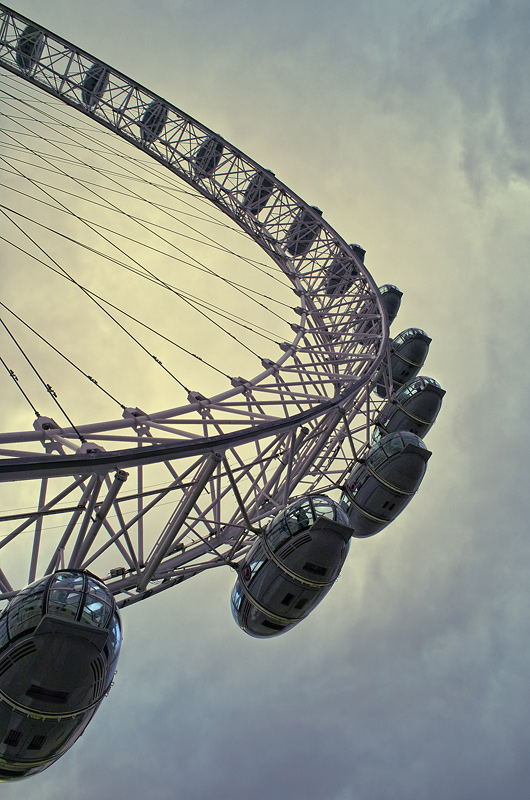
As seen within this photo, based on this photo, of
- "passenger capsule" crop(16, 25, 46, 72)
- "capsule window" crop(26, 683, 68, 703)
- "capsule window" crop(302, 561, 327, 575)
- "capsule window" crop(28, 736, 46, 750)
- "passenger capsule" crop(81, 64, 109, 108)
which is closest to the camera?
"capsule window" crop(26, 683, 68, 703)

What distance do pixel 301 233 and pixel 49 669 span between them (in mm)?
22922

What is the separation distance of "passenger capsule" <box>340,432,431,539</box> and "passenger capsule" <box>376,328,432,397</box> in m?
8.91

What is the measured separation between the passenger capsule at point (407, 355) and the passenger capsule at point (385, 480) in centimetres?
891

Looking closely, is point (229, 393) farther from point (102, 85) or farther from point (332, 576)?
point (102, 85)

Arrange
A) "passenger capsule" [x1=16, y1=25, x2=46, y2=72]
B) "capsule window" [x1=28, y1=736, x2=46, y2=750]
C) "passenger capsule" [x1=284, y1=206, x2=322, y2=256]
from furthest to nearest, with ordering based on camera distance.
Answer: "passenger capsule" [x1=284, y1=206, x2=322, y2=256] → "passenger capsule" [x1=16, y1=25, x2=46, y2=72] → "capsule window" [x1=28, y1=736, x2=46, y2=750]

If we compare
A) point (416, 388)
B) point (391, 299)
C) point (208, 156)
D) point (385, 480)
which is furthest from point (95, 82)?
Result: point (385, 480)

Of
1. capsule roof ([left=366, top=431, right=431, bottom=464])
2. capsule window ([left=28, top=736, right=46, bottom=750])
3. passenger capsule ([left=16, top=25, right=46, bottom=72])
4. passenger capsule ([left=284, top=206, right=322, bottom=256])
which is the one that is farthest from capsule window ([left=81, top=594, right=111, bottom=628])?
passenger capsule ([left=16, top=25, right=46, bottom=72])

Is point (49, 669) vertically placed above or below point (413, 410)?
below

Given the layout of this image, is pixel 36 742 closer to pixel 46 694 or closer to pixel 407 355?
pixel 46 694

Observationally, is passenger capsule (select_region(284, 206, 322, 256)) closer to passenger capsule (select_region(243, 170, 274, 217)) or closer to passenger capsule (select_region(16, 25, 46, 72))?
passenger capsule (select_region(243, 170, 274, 217))

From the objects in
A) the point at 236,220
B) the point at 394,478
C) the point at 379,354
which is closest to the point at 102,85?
the point at 236,220

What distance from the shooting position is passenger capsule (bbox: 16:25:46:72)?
85.0 ft

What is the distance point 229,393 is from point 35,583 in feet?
25.3

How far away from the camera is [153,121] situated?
27734 mm
